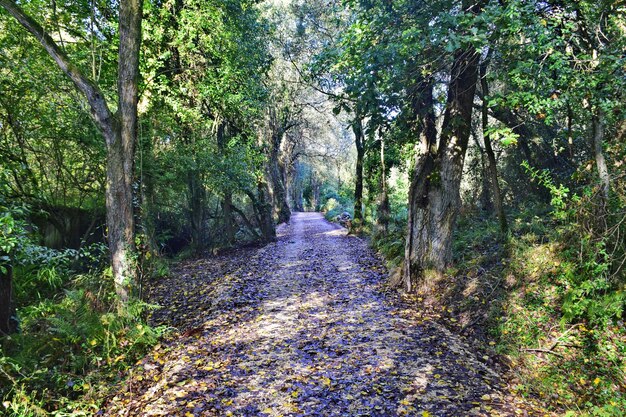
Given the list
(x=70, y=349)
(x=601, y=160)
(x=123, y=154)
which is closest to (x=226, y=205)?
(x=123, y=154)

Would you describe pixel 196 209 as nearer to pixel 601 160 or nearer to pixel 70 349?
pixel 70 349

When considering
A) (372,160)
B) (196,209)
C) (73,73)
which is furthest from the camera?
(372,160)

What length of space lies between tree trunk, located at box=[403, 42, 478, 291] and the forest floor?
116 cm

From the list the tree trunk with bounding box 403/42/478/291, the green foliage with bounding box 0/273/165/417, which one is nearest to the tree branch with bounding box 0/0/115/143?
the green foliage with bounding box 0/273/165/417

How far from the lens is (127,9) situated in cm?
646

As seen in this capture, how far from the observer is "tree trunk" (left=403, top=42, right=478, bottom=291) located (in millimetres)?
A: 7988

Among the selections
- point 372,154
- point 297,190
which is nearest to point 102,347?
point 372,154

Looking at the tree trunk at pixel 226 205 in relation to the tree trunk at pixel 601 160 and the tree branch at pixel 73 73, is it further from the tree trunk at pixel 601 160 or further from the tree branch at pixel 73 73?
the tree trunk at pixel 601 160

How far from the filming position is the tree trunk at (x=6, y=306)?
248 inches

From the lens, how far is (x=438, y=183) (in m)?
8.48

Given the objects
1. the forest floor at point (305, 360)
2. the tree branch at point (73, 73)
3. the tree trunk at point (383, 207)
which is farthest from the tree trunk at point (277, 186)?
the tree branch at point (73, 73)

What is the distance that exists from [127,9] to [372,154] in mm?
11445

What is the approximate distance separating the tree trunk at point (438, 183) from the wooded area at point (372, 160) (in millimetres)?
44

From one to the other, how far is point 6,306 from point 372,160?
13357 mm
